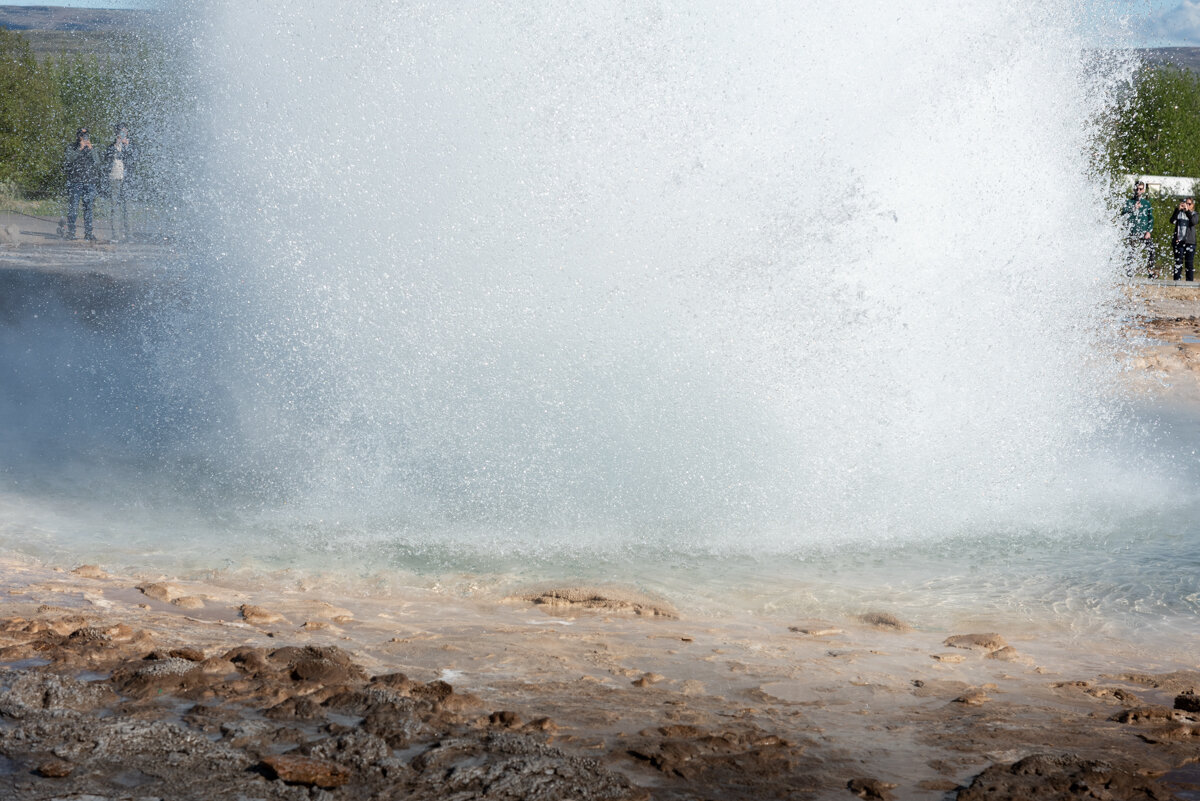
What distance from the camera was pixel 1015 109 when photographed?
739 centimetres

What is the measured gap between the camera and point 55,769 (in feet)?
9.14

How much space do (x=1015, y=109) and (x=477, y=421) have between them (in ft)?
13.2

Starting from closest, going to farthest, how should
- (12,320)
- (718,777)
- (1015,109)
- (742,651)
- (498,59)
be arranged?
1. (718,777)
2. (742,651)
3. (498,59)
4. (1015,109)
5. (12,320)

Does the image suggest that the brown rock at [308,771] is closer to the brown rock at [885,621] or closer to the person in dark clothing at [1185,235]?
the brown rock at [885,621]

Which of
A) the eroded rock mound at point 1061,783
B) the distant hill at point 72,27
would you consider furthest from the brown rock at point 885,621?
the distant hill at point 72,27

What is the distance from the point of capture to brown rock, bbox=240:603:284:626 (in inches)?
164

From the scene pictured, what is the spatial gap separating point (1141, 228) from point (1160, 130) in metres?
15.1

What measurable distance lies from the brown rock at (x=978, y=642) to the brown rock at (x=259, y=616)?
2471 millimetres

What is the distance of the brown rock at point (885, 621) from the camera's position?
4570mm

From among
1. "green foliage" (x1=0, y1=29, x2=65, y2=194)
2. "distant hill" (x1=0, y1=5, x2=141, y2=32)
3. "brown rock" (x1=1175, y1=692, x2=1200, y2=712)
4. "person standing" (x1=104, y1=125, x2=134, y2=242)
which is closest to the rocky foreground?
"brown rock" (x1=1175, y1=692, x2=1200, y2=712)

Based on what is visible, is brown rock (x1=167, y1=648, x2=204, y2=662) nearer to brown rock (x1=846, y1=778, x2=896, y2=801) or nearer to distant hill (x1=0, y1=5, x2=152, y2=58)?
brown rock (x1=846, y1=778, x2=896, y2=801)

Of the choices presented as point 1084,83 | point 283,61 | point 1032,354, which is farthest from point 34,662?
point 1084,83

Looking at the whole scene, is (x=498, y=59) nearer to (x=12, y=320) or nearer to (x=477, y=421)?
(x=477, y=421)

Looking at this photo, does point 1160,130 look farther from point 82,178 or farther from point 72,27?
point 72,27
